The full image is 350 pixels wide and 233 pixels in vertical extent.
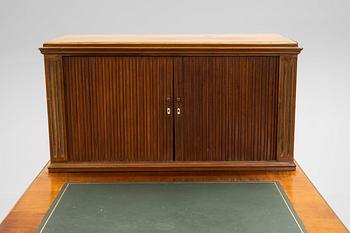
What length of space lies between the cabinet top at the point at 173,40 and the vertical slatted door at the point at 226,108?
9cm

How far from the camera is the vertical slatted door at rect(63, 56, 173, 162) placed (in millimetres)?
3898

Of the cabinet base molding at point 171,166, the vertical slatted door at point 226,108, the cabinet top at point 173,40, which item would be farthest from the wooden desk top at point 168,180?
the cabinet top at point 173,40

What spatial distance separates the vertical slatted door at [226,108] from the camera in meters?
3.90

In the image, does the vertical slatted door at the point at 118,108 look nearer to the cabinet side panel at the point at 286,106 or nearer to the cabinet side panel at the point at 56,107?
the cabinet side panel at the point at 56,107

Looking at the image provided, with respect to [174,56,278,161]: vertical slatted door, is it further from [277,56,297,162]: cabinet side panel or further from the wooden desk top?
the wooden desk top

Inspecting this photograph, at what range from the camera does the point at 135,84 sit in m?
3.92

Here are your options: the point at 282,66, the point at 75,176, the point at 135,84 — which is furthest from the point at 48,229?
the point at 282,66

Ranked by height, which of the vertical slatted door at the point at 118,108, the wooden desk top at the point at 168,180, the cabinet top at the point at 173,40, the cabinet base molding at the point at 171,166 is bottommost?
the wooden desk top at the point at 168,180

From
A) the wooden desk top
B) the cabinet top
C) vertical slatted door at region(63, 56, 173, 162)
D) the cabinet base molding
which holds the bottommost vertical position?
the wooden desk top

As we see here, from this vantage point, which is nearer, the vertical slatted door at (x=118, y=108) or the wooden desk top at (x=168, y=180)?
the wooden desk top at (x=168, y=180)

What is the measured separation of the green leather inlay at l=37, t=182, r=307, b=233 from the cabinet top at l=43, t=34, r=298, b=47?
2.50 ft

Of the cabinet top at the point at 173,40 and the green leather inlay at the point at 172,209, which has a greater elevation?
the cabinet top at the point at 173,40

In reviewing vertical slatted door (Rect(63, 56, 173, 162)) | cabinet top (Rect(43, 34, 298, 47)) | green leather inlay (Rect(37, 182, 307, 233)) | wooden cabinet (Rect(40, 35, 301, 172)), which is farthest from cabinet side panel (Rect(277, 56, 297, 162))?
vertical slatted door (Rect(63, 56, 173, 162))

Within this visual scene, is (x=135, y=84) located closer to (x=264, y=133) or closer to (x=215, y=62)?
(x=215, y=62)
